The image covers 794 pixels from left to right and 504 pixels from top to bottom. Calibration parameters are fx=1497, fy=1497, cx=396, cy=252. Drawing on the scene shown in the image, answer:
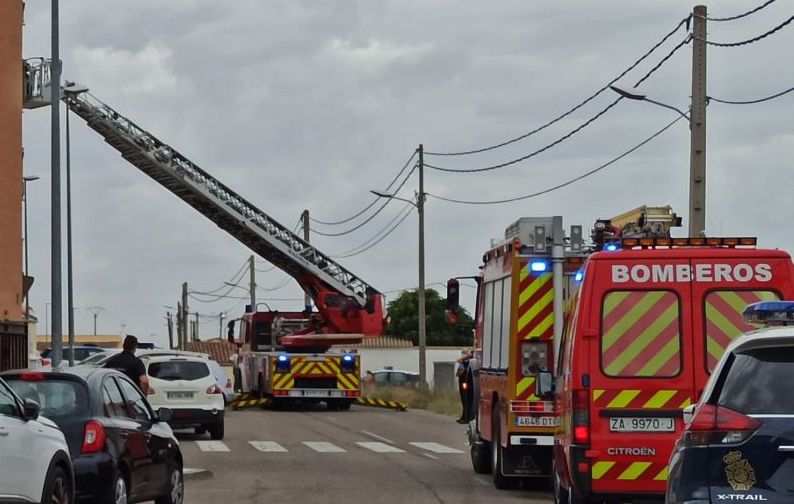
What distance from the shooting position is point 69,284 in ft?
128

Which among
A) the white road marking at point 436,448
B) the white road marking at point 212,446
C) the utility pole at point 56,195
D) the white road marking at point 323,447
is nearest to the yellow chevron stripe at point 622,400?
the white road marking at point 323,447

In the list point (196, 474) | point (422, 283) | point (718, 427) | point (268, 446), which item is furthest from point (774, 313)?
point (422, 283)

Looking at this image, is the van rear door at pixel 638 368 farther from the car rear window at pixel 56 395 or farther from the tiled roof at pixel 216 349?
the tiled roof at pixel 216 349

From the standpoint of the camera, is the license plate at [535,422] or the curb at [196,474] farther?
the curb at [196,474]

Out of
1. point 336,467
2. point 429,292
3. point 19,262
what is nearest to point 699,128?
point 336,467

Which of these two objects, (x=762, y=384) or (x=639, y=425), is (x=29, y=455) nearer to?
(x=639, y=425)

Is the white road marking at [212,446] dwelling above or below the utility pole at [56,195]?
below

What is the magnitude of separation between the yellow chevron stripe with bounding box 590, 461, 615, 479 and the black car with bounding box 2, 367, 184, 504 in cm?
399

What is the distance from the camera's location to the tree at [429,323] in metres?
111

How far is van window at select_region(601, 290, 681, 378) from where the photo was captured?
39.7 feet

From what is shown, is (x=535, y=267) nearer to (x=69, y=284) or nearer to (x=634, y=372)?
(x=634, y=372)

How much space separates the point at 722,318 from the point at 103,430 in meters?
5.24

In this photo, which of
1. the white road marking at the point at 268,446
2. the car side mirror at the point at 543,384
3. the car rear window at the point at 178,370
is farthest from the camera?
the car rear window at the point at 178,370

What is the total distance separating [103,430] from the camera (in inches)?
496
